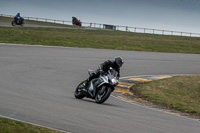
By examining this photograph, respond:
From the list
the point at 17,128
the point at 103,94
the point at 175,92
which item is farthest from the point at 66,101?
the point at 175,92

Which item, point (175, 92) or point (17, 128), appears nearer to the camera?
point (17, 128)

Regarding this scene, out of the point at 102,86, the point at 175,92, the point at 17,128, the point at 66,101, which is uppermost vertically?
the point at 102,86

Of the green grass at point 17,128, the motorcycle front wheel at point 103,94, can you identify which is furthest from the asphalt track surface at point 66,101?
the green grass at point 17,128

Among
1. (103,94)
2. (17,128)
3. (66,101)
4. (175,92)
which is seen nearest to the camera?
(17,128)

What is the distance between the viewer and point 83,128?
25.4 ft

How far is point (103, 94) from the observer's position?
11.0 meters

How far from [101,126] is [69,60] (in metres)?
14.1

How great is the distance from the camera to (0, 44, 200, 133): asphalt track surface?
8234 millimetres

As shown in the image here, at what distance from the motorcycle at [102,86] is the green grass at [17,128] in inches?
140

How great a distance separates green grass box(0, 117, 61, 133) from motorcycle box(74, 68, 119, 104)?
3559 millimetres

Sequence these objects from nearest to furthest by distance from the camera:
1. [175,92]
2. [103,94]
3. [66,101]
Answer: [66,101], [103,94], [175,92]

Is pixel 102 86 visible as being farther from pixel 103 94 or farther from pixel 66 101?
pixel 66 101

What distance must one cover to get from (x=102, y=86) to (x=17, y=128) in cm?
405

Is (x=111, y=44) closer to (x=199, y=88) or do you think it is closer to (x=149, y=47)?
(x=149, y=47)
